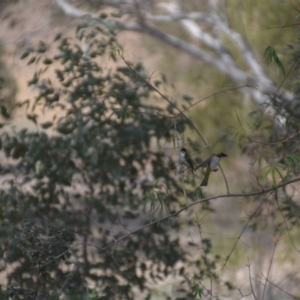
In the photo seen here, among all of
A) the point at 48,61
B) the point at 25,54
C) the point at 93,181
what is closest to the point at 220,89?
the point at 93,181

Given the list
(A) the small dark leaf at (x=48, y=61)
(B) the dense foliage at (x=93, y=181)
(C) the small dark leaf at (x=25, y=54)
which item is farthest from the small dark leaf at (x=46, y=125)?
(C) the small dark leaf at (x=25, y=54)

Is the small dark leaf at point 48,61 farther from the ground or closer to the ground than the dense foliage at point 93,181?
farther from the ground

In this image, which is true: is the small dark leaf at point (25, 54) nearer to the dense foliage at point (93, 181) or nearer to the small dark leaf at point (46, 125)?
the dense foliage at point (93, 181)

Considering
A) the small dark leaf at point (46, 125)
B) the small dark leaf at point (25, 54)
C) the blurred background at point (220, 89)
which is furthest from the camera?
A: the small dark leaf at point (25, 54)

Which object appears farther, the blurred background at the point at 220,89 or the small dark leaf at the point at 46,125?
the small dark leaf at the point at 46,125

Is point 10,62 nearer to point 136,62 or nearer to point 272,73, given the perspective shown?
point 136,62

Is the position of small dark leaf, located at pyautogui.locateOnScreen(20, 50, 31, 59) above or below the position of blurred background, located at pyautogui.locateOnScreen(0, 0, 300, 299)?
above

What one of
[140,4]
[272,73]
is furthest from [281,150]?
[140,4]

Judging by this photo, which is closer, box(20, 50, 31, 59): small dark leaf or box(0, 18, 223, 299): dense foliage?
box(0, 18, 223, 299): dense foliage

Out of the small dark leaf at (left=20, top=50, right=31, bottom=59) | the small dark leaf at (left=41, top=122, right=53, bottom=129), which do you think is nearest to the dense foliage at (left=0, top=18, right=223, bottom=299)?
the small dark leaf at (left=41, top=122, right=53, bottom=129)

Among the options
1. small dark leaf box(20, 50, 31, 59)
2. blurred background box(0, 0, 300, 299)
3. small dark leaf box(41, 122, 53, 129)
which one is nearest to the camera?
blurred background box(0, 0, 300, 299)

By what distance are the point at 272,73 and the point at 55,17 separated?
169cm

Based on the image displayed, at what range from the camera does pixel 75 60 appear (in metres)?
6.22

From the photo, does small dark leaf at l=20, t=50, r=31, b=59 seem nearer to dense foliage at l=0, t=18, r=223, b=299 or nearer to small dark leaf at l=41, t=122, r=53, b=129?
dense foliage at l=0, t=18, r=223, b=299
